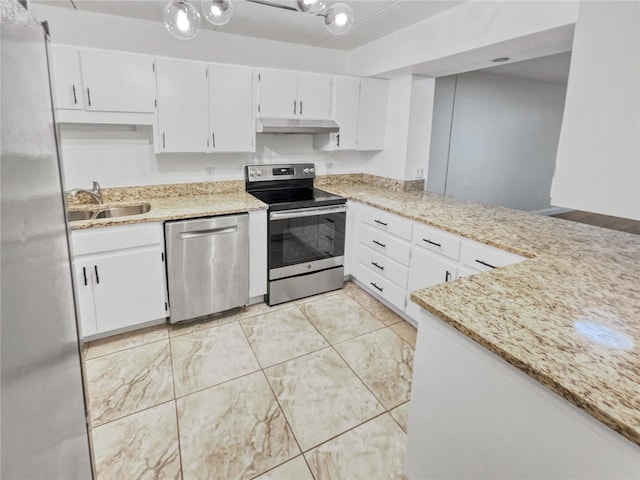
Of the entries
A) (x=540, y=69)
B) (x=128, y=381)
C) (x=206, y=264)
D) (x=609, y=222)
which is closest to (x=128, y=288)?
(x=206, y=264)

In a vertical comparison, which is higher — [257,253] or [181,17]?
[181,17]

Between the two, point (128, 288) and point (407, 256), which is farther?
point (407, 256)

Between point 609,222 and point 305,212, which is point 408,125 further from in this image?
point 609,222

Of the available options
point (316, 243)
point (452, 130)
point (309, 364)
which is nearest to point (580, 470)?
point (309, 364)

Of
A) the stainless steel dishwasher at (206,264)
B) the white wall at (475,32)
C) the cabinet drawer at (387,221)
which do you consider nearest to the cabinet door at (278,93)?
the white wall at (475,32)

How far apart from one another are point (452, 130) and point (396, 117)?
4.40 ft

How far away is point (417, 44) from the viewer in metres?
2.82

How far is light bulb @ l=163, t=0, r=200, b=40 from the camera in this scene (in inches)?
62.9

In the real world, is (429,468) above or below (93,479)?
below

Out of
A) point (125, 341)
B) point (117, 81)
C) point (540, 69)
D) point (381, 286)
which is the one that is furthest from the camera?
point (540, 69)

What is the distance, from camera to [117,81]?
2.48 m

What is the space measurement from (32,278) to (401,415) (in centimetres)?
189

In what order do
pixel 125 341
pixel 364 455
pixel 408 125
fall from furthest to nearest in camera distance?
pixel 408 125
pixel 125 341
pixel 364 455

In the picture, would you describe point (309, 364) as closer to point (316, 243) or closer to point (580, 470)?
point (316, 243)
